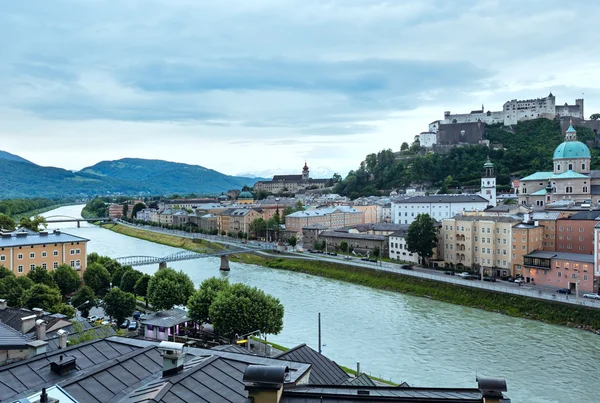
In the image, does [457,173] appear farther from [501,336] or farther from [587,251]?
[501,336]

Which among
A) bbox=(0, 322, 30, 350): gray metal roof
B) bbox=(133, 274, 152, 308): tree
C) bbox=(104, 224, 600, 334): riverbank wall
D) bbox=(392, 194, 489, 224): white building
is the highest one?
bbox=(392, 194, 489, 224): white building

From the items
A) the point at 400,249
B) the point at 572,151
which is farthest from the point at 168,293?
the point at 572,151

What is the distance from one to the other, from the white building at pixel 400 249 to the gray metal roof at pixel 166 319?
61.2 ft

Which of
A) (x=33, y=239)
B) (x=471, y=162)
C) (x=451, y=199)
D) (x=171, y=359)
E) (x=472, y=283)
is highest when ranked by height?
(x=471, y=162)

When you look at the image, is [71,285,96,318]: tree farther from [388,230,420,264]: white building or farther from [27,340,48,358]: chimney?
[388,230,420,264]: white building

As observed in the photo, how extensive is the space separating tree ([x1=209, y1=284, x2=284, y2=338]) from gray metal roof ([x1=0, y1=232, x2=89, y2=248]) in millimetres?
13131

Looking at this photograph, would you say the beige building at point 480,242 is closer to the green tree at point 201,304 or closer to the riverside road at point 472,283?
the riverside road at point 472,283

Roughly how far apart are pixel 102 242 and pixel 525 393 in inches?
1953

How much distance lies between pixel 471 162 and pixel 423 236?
40.7m

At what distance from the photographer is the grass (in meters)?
46.8

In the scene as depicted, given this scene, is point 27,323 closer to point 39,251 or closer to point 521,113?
point 39,251

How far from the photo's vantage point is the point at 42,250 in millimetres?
24703

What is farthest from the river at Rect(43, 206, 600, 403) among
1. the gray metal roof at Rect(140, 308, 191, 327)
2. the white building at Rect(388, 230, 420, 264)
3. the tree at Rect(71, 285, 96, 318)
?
the tree at Rect(71, 285, 96, 318)

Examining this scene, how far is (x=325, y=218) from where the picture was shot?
49375mm
